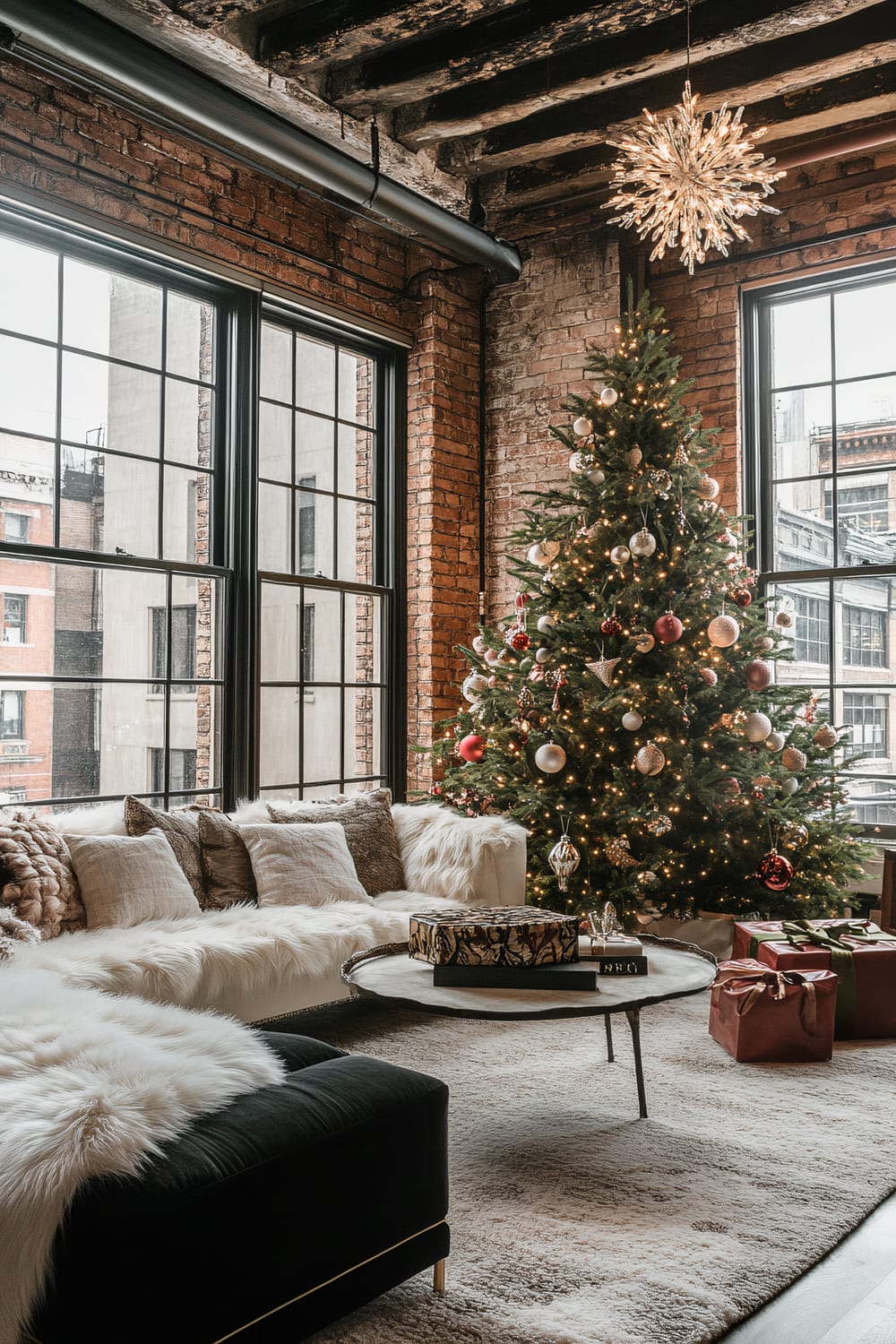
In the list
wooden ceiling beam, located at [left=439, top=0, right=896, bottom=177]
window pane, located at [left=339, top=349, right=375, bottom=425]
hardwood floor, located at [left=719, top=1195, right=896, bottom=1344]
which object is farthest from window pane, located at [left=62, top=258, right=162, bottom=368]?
hardwood floor, located at [left=719, top=1195, right=896, bottom=1344]

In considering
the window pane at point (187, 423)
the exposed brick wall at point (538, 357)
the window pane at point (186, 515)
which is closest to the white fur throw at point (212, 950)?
the window pane at point (186, 515)

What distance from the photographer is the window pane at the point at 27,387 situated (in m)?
4.31

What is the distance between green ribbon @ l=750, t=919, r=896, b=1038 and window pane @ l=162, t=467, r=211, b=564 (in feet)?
9.78

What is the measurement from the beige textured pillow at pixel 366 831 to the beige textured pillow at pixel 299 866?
0.31 feet

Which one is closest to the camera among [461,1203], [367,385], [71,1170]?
[71,1170]

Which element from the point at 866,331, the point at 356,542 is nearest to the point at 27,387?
the point at 356,542

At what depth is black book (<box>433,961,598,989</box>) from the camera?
8.64 ft

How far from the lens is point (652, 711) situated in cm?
466

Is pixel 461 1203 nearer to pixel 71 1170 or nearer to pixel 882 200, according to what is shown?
pixel 71 1170

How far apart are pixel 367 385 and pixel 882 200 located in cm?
280

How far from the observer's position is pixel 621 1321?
1.91 metres

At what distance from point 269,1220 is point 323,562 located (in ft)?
14.1

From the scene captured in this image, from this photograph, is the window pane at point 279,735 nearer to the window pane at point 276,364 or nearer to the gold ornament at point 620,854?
the window pane at point 276,364

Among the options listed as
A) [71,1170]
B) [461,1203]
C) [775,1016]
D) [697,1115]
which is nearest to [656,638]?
[775,1016]
